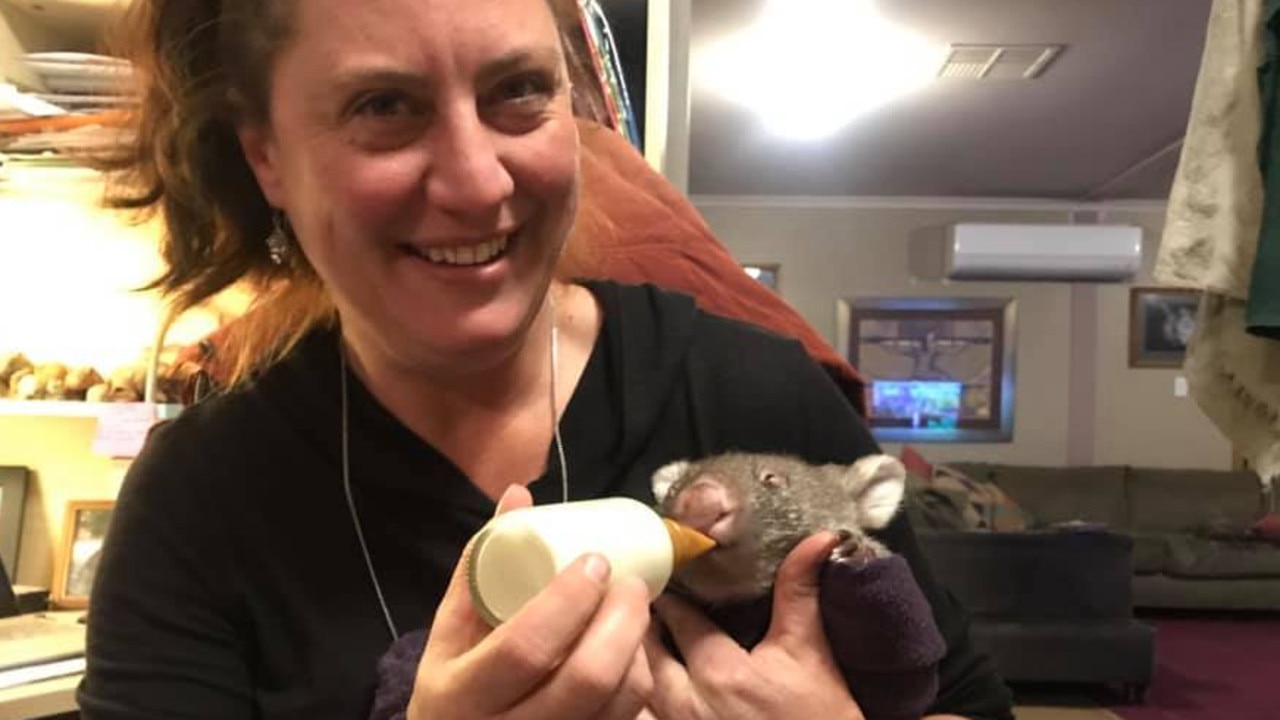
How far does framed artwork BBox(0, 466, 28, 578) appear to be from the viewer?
1.76m

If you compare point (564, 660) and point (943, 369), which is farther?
point (943, 369)

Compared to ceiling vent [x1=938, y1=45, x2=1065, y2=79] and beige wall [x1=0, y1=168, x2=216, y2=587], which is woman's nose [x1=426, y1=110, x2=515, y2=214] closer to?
beige wall [x1=0, y1=168, x2=216, y2=587]

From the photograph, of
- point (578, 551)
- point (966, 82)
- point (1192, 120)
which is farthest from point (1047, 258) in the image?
point (578, 551)

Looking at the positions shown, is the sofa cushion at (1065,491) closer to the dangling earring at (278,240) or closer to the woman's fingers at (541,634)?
the dangling earring at (278,240)

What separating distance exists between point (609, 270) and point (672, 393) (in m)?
0.20

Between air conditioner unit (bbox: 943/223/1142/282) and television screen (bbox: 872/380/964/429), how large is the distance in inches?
30.1

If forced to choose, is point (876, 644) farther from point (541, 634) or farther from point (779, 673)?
point (541, 634)

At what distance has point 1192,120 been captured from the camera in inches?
49.3

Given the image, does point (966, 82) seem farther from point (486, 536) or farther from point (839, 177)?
point (486, 536)

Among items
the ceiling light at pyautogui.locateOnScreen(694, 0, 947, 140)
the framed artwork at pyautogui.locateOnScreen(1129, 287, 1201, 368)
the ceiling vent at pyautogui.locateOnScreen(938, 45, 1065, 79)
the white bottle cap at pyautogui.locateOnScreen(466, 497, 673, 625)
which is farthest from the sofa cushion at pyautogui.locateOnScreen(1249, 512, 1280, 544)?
the white bottle cap at pyautogui.locateOnScreen(466, 497, 673, 625)

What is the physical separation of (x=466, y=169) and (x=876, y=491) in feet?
1.13

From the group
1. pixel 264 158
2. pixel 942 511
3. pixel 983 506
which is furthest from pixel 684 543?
pixel 983 506

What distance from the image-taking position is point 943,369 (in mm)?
7047

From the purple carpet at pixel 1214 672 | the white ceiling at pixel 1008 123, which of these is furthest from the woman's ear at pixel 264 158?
the purple carpet at pixel 1214 672
